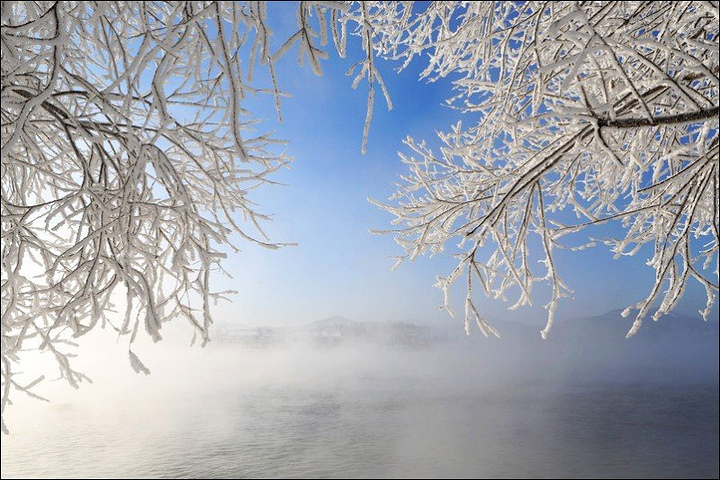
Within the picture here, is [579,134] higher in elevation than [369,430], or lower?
higher

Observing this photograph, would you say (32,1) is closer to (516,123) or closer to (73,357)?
(73,357)

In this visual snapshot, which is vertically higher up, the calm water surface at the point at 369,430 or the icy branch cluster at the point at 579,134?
the icy branch cluster at the point at 579,134

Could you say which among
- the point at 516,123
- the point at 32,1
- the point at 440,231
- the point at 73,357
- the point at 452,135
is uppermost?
the point at 32,1

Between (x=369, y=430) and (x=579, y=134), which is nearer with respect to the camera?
(x=579, y=134)

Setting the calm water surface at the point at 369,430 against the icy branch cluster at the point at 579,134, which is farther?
the calm water surface at the point at 369,430

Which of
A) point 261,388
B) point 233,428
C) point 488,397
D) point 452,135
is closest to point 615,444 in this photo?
point 488,397

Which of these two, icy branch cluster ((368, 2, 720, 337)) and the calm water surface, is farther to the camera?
the calm water surface

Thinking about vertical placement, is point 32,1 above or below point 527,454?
above

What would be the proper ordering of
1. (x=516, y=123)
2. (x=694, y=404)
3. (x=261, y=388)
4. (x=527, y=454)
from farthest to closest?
(x=261, y=388) → (x=694, y=404) → (x=527, y=454) → (x=516, y=123)

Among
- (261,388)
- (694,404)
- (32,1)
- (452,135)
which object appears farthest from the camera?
(261,388)

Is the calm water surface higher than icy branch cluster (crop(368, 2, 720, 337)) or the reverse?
the reverse

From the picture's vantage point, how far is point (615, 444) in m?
34.6

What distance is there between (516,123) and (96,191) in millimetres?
2099

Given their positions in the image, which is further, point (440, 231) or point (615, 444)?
point (615, 444)
